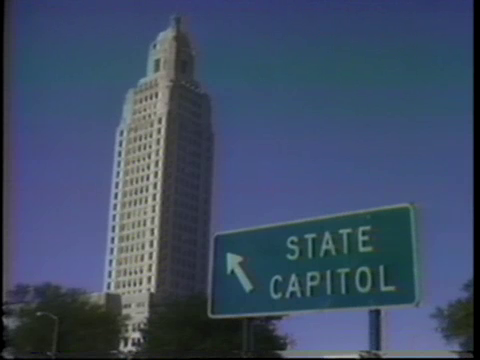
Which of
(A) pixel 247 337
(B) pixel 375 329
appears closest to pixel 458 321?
(B) pixel 375 329

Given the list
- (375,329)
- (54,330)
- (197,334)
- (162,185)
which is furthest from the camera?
(162,185)

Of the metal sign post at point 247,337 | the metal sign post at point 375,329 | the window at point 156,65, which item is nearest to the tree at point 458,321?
the metal sign post at point 375,329

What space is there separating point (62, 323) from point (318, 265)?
1.03 metres

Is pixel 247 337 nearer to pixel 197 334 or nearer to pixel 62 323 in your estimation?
→ pixel 197 334

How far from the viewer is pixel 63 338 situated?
327 cm

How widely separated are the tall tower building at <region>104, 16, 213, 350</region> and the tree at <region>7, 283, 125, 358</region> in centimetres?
10

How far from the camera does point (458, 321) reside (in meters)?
2.96

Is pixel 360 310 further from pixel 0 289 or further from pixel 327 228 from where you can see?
pixel 0 289

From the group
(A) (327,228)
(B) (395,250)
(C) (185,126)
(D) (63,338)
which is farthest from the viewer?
(C) (185,126)

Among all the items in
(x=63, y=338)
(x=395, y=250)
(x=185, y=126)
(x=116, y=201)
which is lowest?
(x=63, y=338)

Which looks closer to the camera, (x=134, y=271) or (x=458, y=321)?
(x=458, y=321)

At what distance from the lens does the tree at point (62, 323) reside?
3.26 m
